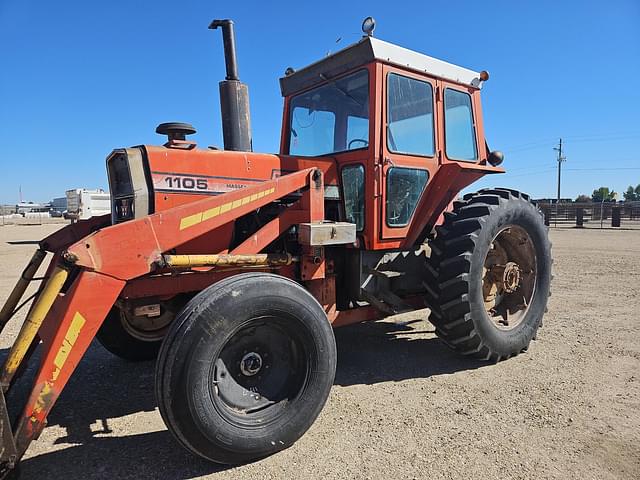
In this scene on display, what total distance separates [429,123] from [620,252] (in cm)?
1062

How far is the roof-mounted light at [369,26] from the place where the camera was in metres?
3.68

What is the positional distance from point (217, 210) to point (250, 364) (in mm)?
1008

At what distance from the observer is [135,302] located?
10.1 feet

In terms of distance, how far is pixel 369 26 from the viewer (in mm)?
3703

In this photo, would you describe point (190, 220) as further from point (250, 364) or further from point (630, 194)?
point (630, 194)

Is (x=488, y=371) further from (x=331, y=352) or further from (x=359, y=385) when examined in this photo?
(x=331, y=352)

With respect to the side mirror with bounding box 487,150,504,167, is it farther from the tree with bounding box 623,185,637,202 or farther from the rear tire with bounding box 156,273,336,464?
the tree with bounding box 623,185,637,202

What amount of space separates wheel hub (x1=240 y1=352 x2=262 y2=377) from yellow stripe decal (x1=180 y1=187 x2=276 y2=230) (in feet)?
2.94

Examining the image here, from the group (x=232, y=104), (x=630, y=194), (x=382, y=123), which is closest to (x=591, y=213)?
(x=382, y=123)

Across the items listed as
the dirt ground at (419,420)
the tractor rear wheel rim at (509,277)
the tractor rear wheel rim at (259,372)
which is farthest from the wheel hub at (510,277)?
the tractor rear wheel rim at (259,372)

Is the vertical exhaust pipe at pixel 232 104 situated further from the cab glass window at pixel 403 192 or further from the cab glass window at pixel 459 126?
the cab glass window at pixel 459 126

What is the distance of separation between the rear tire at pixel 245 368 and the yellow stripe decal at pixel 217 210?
1.49ft

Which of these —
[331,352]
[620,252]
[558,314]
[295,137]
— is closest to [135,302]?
[331,352]

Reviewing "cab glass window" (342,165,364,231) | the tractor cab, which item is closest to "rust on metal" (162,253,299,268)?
"cab glass window" (342,165,364,231)
